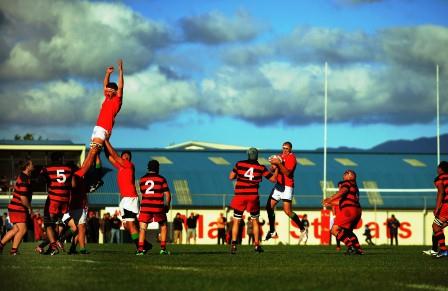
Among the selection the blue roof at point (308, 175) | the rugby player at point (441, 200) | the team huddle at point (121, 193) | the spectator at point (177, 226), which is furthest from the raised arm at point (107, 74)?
the blue roof at point (308, 175)

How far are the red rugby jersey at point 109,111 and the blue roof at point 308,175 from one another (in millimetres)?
41589

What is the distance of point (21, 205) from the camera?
19781mm

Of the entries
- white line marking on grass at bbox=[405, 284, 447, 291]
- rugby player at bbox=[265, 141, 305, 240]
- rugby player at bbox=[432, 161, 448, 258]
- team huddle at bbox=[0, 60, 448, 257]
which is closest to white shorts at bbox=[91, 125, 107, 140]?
team huddle at bbox=[0, 60, 448, 257]

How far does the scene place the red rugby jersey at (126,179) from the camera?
2045 centimetres

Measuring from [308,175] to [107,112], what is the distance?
51.1 metres

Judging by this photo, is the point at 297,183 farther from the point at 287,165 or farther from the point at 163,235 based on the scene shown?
the point at 163,235

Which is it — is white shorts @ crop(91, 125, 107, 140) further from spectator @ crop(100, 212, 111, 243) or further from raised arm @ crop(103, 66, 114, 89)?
spectator @ crop(100, 212, 111, 243)

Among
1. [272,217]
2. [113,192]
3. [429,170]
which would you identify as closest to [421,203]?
[429,170]

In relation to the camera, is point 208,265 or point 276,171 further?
point 276,171

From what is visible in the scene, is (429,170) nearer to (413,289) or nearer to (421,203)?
(421,203)

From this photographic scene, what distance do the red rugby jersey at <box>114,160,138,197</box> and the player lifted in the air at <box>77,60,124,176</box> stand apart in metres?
1.26

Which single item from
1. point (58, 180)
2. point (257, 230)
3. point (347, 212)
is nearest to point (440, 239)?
point (347, 212)

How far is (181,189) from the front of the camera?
217ft

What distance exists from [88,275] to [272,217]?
1208 centimetres
